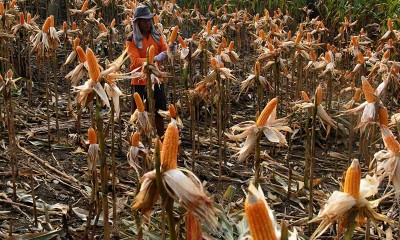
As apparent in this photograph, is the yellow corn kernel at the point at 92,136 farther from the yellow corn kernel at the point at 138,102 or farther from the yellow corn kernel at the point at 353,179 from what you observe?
the yellow corn kernel at the point at 353,179

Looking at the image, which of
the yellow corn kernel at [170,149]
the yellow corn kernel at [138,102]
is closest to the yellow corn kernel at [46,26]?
the yellow corn kernel at [138,102]

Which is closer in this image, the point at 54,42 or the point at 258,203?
the point at 258,203

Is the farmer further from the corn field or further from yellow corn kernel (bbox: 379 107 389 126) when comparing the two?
yellow corn kernel (bbox: 379 107 389 126)

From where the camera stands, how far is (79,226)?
367 cm

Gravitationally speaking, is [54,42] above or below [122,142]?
above

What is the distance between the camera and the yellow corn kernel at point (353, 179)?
1.46m

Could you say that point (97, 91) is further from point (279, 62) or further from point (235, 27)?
point (235, 27)

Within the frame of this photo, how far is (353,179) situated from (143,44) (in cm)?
425

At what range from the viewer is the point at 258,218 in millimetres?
949

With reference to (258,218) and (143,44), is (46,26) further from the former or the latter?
(258,218)

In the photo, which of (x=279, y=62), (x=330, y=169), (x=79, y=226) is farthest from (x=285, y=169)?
(x=79, y=226)

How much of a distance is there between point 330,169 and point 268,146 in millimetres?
871

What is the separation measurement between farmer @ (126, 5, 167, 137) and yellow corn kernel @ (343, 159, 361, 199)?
3.81 m

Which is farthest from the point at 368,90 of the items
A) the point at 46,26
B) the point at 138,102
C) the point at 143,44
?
the point at 46,26
